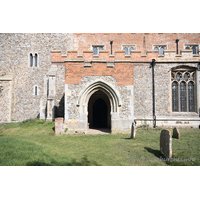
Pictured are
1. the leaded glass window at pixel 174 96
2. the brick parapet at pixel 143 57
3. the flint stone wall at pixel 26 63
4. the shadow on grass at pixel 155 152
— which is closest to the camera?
the shadow on grass at pixel 155 152

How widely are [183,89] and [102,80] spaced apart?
6.87 metres

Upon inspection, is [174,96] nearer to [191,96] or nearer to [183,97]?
[183,97]

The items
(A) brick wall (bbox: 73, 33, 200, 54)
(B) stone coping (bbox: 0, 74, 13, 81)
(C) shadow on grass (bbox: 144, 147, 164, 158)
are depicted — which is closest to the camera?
(C) shadow on grass (bbox: 144, 147, 164, 158)

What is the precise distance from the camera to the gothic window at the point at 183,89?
10883mm

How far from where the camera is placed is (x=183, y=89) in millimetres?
11023

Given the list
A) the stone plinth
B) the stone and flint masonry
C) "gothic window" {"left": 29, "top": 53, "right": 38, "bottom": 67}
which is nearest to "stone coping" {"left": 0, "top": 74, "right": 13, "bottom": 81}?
the stone and flint masonry

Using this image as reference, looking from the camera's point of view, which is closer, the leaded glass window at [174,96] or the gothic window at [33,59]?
the leaded glass window at [174,96]

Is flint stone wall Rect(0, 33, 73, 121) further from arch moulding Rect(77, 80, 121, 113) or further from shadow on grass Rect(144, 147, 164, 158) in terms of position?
shadow on grass Rect(144, 147, 164, 158)

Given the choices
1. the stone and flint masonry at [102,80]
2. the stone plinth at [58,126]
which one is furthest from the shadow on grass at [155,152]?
the stone plinth at [58,126]

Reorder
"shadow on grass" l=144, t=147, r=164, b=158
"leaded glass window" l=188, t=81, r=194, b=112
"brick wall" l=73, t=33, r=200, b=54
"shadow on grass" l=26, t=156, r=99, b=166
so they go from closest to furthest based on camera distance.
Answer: "shadow on grass" l=26, t=156, r=99, b=166 < "shadow on grass" l=144, t=147, r=164, b=158 < "leaded glass window" l=188, t=81, r=194, b=112 < "brick wall" l=73, t=33, r=200, b=54

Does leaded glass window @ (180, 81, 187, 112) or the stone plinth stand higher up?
leaded glass window @ (180, 81, 187, 112)

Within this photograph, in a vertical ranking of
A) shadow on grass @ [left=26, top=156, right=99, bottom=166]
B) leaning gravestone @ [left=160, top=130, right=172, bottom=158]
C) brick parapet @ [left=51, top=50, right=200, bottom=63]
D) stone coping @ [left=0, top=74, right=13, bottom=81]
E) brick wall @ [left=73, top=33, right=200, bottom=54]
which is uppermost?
brick wall @ [left=73, top=33, right=200, bottom=54]

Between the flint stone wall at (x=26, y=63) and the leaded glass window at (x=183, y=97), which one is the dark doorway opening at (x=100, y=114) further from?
the flint stone wall at (x=26, y=63)

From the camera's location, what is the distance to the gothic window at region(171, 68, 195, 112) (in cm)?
→ 1088
